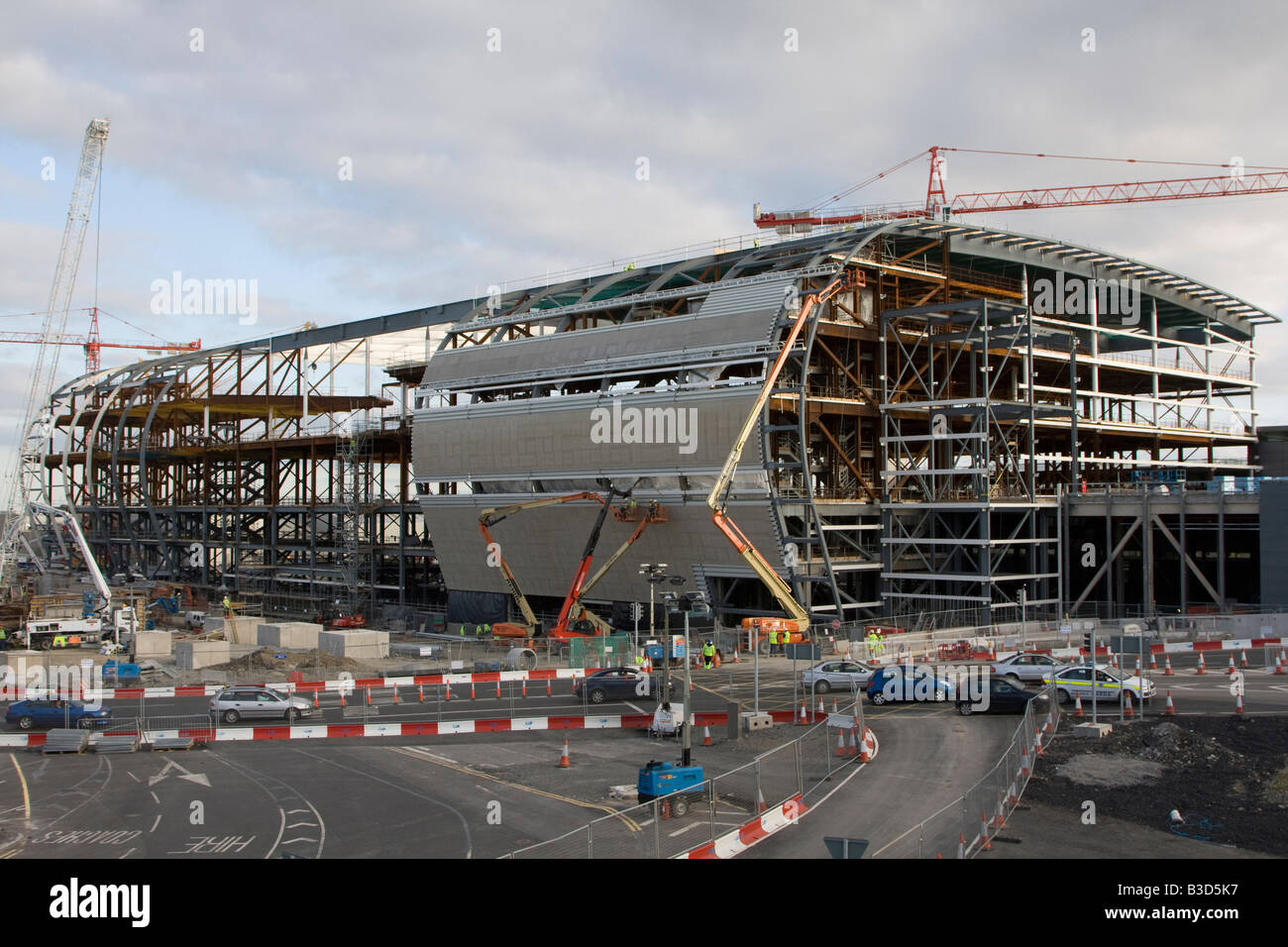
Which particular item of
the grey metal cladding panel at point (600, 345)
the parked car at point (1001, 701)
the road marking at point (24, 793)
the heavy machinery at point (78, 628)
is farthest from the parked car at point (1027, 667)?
the heavy machinery at point (78, 628)

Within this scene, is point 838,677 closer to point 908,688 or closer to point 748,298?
point 908,688

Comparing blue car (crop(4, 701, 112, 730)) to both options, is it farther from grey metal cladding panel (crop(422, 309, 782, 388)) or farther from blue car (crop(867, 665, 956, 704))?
grey metal cladding panel (crop(422, 309, 782, 388))

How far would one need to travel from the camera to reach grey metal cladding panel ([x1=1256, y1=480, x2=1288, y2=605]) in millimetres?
48875

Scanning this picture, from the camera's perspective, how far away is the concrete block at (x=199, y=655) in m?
47.7

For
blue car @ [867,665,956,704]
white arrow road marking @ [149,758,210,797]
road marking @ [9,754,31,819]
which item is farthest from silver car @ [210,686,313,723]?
blue car @ [867,665,956,704]

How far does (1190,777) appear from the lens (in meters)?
22.1

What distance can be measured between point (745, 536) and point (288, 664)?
21.3 metres

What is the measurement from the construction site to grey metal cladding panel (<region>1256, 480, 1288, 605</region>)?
8.72 ft

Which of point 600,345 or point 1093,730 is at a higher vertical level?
point 600,345

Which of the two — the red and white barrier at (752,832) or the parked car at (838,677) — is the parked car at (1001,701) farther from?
the red and white barrier at (752,832)

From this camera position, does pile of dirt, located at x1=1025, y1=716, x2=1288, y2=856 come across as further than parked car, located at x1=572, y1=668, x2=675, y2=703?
No

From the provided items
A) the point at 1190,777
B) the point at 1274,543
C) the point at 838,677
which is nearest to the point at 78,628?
the point at 838,677

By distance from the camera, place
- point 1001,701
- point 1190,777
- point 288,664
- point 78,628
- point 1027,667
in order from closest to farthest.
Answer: point 1190,777
point 1001,701
point 1027,667
point 288,664
point 78,628

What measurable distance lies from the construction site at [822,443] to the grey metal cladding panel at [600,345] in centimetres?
15
